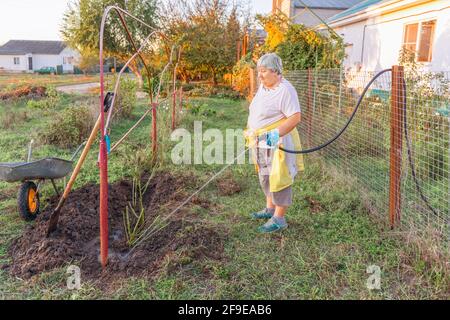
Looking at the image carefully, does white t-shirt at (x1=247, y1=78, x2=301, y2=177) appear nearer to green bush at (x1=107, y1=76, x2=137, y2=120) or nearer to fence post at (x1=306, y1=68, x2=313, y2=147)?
fence post at (x1=306, y1=68, x2=313, y2=147)

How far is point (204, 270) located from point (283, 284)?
55cm

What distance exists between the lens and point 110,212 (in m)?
Result: 3.65

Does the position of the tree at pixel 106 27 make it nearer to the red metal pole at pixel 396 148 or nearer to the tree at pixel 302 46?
the tree at pixel 302 46

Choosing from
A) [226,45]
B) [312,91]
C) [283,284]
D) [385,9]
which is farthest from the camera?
[226,45]

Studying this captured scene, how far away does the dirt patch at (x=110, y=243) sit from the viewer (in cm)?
262

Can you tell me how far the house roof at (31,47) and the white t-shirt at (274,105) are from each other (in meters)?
52.2

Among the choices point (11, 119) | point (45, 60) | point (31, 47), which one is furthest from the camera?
point (31, 47)

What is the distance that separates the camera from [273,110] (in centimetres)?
301

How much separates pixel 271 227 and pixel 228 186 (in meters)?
1.21

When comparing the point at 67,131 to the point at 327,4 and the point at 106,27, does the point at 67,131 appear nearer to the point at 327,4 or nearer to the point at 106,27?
the point at 106,27

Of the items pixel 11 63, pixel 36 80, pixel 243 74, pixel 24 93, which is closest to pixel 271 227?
pixel 243 74

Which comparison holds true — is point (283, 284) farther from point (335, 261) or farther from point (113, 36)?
point (113, 36)
